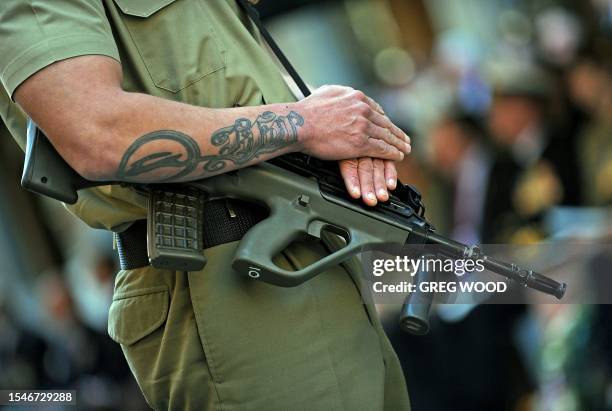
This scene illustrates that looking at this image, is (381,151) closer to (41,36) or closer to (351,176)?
(351,176)

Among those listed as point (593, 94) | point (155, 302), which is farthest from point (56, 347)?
point (155, 302)

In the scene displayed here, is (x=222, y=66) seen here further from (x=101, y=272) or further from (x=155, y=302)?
(x=101, y=272)

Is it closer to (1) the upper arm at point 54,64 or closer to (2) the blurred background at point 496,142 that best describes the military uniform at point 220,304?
(1) the upper arm at point 54,64

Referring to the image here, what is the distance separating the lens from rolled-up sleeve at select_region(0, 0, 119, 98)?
157 cm

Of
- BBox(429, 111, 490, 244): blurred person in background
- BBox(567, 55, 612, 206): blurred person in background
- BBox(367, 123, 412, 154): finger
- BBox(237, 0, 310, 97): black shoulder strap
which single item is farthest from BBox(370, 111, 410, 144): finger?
BBox(429, 111, 490, 244): blurred person in background

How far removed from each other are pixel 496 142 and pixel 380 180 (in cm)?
234

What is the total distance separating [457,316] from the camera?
4133 mm

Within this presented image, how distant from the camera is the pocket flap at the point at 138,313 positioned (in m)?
1.84

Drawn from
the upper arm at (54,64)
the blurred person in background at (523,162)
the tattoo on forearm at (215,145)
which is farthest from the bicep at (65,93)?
the blurred person in background at (523,162)

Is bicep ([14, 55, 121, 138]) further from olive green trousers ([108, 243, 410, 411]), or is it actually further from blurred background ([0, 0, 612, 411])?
blurred background ([0, 0, 612, 411])

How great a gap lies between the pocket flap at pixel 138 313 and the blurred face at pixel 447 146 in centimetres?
255

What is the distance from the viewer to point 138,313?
1.88 metres

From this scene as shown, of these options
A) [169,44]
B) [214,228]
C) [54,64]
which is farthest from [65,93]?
[214,228]

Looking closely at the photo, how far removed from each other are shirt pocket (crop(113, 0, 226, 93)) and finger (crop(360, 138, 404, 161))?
354 mm
